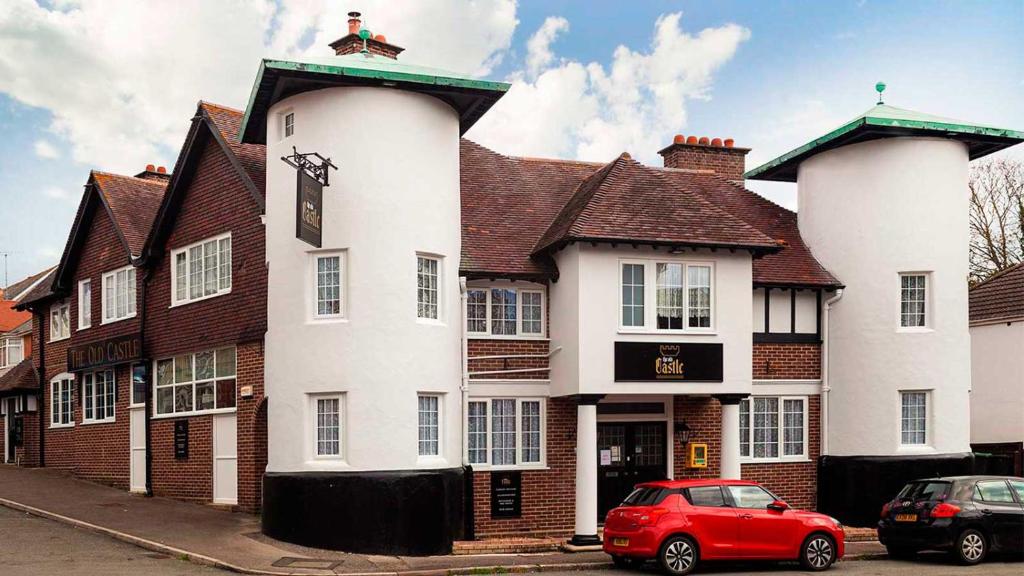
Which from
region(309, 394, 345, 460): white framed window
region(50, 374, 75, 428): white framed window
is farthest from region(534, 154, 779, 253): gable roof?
region(50, 374, 75, 428): white framed window

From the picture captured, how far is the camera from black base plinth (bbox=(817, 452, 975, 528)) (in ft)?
75.0

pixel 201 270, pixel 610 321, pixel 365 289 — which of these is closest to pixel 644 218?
pixel 610 321

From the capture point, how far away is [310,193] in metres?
18.8

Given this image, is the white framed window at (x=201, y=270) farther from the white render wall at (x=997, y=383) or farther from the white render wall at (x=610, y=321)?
the white render wall at (x=997, y=383)

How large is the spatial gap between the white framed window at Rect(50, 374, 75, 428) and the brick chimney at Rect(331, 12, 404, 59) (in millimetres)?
13048

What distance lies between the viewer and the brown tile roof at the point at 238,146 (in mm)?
23156

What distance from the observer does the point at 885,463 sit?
22.9 m

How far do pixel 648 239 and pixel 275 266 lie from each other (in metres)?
6.90

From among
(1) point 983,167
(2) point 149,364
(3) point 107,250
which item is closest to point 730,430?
(2) point 149,364

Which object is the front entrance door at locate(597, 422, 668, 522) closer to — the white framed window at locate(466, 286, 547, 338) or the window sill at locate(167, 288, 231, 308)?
the white framed window at locate(466, 286, 547, 338)

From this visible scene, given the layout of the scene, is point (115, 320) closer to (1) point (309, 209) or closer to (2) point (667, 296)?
(1) point (309, 209)

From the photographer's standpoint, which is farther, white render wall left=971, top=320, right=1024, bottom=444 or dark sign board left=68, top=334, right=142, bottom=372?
white render wall left=971, top=320, right=1024, bottom=444

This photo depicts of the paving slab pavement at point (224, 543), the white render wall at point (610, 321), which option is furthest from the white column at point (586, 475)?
the paving slab pavement at point (224, 543)

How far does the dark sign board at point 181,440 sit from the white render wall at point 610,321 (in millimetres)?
8572
